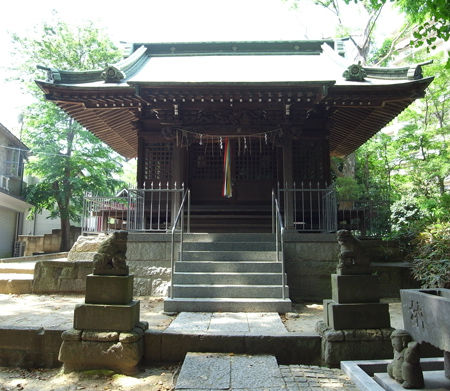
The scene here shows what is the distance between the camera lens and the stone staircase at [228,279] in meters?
5.49

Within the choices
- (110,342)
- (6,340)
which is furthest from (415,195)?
(6,340)

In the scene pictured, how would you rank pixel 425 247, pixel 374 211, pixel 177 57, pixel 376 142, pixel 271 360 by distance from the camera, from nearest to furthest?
pixel 271 360, pixel 425 247, pixel 374 211, pixel 177 57, pixel 376 142

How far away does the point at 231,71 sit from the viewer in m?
9.75

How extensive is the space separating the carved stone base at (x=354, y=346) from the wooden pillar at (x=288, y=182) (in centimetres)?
397

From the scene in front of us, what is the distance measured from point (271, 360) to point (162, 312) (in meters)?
2.38

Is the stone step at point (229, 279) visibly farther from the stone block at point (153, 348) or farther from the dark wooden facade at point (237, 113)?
the dark wooden facade at point (237, 113)

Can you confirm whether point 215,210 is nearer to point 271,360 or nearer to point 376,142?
point 271,360

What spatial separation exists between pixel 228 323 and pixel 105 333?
5.55 feet

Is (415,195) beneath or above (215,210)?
above

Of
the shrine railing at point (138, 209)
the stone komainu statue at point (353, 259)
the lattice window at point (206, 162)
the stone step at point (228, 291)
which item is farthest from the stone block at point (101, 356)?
the lattice window at point (206, 162)

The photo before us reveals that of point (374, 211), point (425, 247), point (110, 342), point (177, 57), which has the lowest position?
point (110, 342)

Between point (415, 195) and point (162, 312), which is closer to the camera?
point (162, 312)

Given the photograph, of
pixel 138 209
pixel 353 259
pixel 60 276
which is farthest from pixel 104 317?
pixel 138 209

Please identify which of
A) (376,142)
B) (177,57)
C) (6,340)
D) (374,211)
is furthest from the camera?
(376,142)
